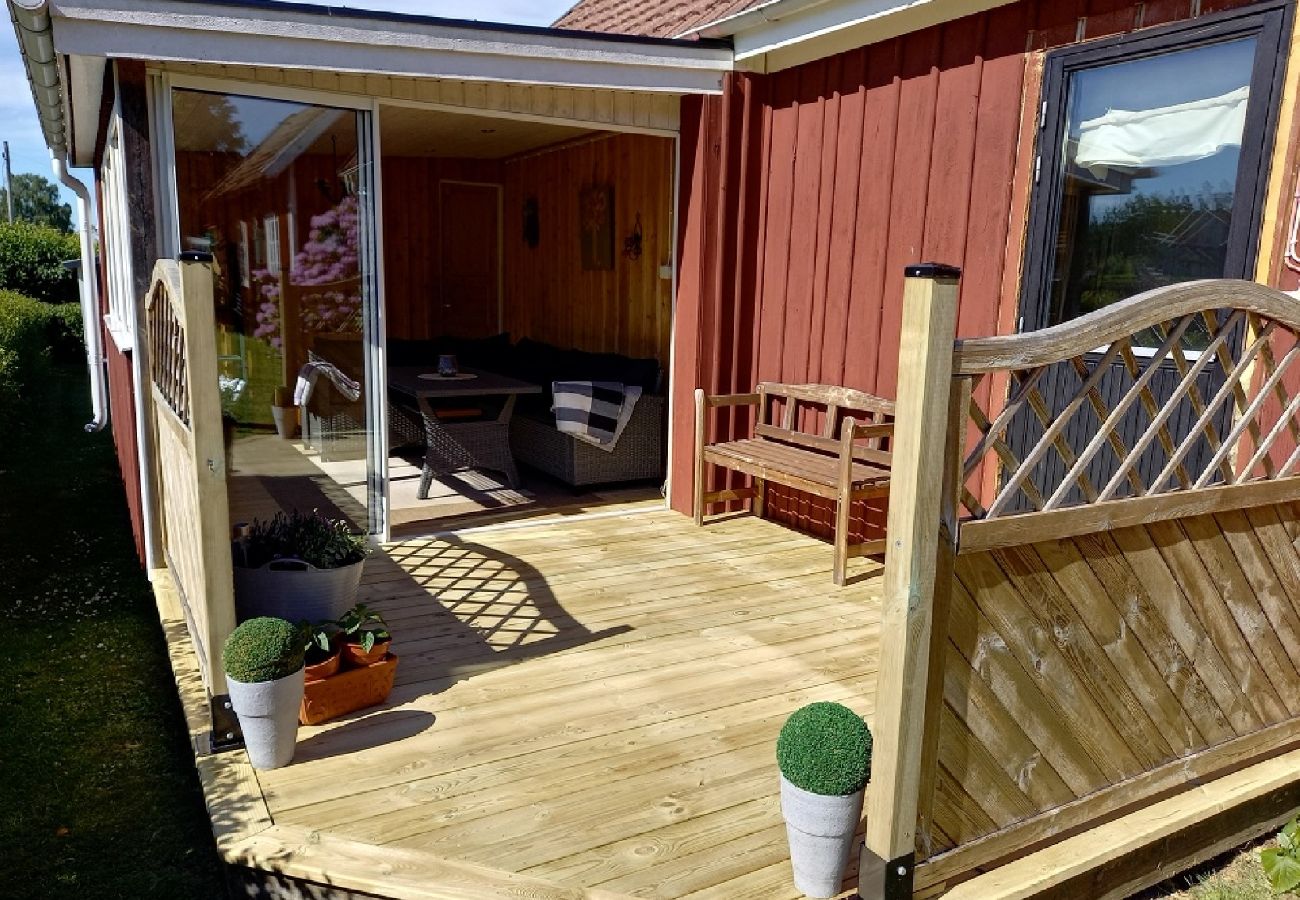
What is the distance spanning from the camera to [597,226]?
7430 millimetres

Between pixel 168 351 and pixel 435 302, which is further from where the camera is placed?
pixel 435 302

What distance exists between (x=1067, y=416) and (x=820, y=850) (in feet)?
3.45

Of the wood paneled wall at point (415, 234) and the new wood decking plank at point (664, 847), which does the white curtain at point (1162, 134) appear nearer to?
the new wood decking plank at point (664, 847)

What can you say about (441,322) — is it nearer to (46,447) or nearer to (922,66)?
(46,447)

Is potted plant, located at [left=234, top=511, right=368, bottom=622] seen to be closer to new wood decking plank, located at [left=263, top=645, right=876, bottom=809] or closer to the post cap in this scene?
new wood decking plank, located at [left=263, top=645, right=876, bottom=809]

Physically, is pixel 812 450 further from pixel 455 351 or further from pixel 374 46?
pixel 455 351

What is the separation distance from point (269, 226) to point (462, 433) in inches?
73.7

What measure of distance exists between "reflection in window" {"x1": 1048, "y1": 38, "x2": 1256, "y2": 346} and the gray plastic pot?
2834 mm

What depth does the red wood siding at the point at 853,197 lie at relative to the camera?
3.76 meters

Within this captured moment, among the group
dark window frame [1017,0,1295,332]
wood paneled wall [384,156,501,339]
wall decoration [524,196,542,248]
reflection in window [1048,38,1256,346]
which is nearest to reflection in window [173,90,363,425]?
dark window frame [1017,0,1295,332]

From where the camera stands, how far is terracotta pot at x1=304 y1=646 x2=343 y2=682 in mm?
2752

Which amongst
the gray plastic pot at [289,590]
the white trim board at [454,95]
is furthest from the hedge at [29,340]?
the gray plastic pot at [289,590]

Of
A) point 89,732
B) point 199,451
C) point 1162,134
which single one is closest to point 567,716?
point 199,451

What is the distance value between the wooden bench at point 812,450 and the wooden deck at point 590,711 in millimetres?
424
